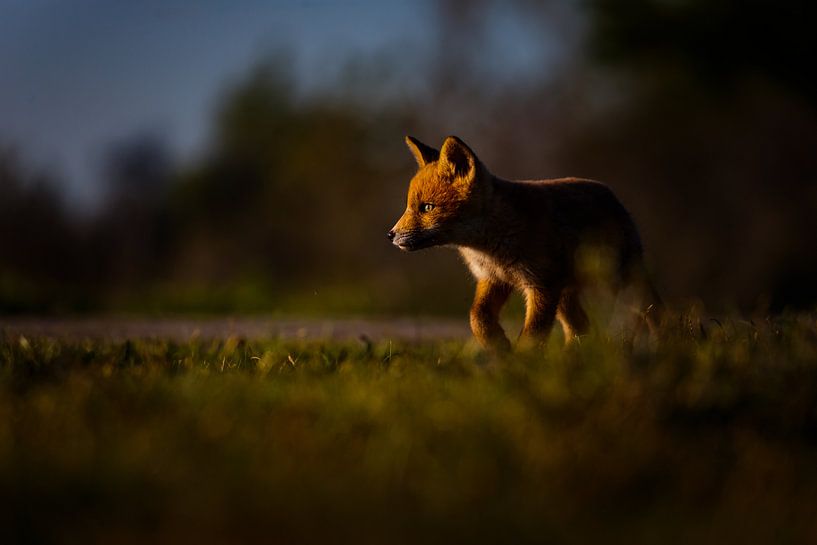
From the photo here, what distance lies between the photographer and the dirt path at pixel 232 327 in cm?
841

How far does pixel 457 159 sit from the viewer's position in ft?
20.0

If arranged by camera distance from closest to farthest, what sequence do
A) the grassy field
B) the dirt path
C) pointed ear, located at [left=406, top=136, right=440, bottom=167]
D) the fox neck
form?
the grassy field
the fox neck
pointed ear, located at [left=406, top=136, right=440, bottom=167]
the dirt path

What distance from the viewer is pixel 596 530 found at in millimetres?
2811

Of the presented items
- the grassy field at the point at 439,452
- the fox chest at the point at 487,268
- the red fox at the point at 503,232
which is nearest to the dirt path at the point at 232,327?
the fox chest at the point at 487,268

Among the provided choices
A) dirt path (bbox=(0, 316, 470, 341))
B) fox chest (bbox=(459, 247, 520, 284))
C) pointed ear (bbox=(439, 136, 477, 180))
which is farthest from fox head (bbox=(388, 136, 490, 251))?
dirt path (bbox=(0, 316, 470, 341))

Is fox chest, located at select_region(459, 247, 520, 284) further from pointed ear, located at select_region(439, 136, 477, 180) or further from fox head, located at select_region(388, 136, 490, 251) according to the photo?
pointed ear, located at select_region(439, 136, 477, 180)

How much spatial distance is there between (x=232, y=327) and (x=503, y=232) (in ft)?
11.9

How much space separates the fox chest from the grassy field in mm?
1308

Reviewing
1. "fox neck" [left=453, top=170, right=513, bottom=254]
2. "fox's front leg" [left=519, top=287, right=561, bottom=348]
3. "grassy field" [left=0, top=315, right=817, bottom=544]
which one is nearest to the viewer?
"grassy field" [left=0, top=315, right=817, bottom=544]

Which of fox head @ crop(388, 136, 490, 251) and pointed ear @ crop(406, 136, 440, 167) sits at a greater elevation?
pointed ear @ crop(406, 136, 440, 167)

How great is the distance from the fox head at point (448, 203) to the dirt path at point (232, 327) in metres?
2.04

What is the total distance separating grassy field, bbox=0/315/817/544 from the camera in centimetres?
277

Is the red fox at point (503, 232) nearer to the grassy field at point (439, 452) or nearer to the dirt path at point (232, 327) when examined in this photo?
the grassy field at point (439, 452)

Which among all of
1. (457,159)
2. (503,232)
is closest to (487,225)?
(503,232)
